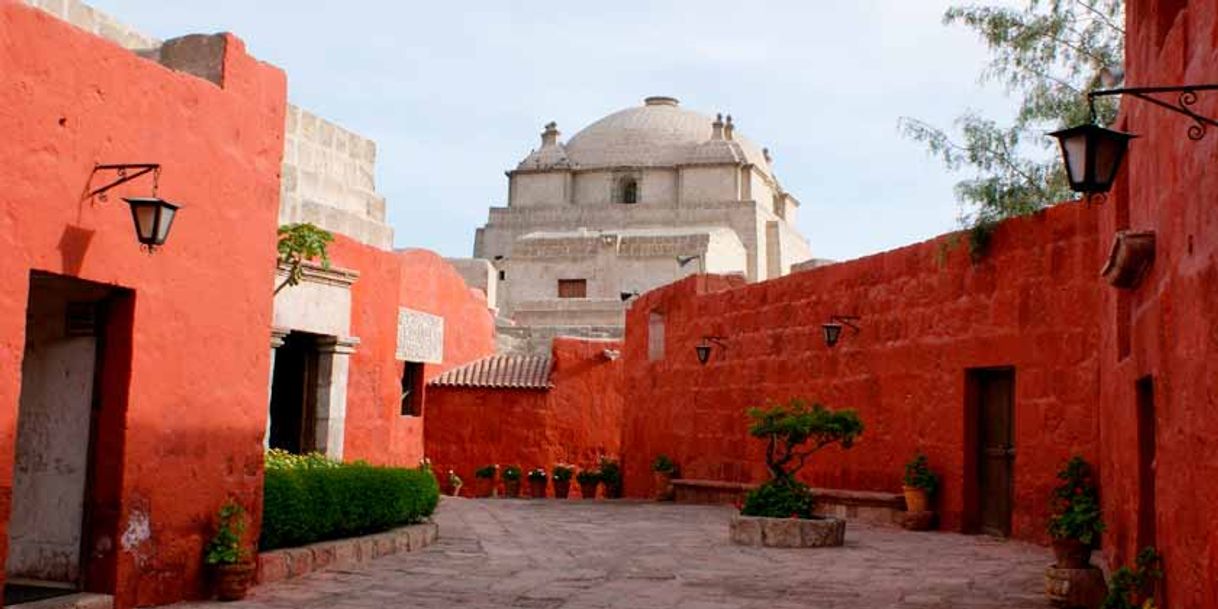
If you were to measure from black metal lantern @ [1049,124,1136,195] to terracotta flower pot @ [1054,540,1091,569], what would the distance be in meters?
3.16

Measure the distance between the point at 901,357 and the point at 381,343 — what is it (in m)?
6.47

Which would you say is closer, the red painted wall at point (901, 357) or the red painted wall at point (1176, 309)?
the red painted wall at point (1176, 309)

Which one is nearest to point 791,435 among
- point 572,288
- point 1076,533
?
point 1076,533

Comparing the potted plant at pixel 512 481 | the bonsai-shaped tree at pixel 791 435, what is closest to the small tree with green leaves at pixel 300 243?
the bonsai-shaped tree at pixel 791 435

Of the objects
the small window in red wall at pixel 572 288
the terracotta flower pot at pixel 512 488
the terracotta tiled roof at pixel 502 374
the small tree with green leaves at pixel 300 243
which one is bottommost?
the terracotta flower pot at pixel 512 488

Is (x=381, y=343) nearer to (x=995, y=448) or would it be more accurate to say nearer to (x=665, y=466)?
(x=665, y=466)

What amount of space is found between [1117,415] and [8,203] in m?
7.04

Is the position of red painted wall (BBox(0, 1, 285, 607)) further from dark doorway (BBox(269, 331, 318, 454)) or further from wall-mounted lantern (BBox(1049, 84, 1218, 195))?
dark doorway (BBox(269, 331, 318, 454))

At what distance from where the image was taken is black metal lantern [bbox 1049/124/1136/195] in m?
6.02

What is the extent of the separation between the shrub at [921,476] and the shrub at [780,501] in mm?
1811

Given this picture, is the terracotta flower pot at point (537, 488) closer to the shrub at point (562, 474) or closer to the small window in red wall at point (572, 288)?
the shrub at point (562, 474)

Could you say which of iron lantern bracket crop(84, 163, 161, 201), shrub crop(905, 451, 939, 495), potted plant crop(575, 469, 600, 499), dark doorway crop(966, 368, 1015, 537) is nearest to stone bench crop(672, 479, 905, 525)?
shrub crop(905, 451, 939, 495)

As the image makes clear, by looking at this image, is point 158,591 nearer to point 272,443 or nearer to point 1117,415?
point 1117,415

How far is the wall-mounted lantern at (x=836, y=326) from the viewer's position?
1553 cm
